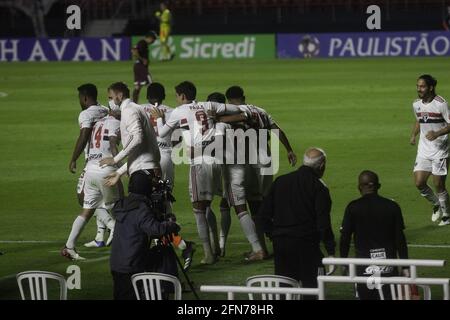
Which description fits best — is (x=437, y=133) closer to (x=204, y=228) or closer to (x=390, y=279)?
(x=204, y=228)

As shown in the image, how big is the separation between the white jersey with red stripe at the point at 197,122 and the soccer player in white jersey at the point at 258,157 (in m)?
0.35

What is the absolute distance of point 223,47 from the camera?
46.4 meters

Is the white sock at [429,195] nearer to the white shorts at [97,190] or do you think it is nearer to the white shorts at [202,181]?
the white shorts at [202,181]

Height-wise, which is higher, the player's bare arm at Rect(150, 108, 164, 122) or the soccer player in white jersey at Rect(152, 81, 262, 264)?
the player's bare arm at Rect(150, 108, 164, 122)

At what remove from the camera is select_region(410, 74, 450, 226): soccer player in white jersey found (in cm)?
1518

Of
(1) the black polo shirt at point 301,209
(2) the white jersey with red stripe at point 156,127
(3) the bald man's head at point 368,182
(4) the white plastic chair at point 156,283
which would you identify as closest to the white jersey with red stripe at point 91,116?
(2) the white jersey with red stripe at point 156,127

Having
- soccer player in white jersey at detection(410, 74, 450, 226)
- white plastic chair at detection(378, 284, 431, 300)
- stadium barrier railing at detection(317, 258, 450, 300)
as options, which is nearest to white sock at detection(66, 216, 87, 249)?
soccer player in white jersey at detection(410, 74, 450, 226)

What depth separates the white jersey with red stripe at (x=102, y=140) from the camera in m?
13.7

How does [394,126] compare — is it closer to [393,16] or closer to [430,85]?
[430,85]

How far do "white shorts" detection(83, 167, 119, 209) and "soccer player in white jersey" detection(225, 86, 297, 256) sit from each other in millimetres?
1691

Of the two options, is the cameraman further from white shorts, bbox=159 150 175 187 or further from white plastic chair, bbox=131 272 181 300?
white shorts, bbox=159 150 175 187

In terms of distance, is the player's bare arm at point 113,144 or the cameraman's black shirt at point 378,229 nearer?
the cameraman's black shirt at point 378,229

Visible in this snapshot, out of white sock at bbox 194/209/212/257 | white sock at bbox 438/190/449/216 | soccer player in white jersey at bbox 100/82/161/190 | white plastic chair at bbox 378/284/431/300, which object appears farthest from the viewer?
white sock at bbox 438/190/449/216

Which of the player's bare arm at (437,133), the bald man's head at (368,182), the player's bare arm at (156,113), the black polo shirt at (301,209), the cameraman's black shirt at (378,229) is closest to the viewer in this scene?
the cameraman's black shirt at (378,229)
